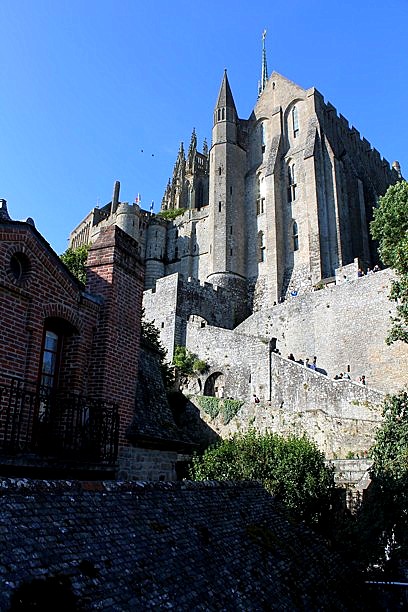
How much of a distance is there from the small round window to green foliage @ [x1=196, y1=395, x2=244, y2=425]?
20.1 m

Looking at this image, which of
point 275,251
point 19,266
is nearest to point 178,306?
point 275,251

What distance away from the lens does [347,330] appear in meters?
36.5

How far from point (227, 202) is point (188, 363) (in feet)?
82.4

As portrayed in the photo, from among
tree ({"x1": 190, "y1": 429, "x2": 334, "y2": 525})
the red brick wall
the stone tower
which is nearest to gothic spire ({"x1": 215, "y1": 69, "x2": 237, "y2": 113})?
the stone tower

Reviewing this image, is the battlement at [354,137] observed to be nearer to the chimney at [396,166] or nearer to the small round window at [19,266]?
the chimney at [396,166]

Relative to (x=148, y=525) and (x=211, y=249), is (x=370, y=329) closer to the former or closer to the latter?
(x=211, y=249)

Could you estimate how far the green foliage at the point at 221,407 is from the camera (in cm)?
2823

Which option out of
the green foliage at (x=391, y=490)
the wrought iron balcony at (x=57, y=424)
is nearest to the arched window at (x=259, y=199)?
the green foliage at (x=391, y=490)

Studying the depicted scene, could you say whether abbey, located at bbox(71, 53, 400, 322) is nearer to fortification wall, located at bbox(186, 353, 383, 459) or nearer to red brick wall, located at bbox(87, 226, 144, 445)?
fortification wall, located at bbox(186, 353, 383, 459)

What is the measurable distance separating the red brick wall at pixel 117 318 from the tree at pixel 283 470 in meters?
7.82

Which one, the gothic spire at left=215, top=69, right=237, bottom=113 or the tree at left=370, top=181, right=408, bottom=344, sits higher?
the gothic spire at left=215, top=69, right=237, bottom=113

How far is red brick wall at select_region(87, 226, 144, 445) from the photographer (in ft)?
35.4

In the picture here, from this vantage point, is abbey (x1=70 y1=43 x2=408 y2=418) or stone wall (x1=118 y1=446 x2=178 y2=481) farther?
abbey (x1=70 y1=43 x2=408 y2=418)

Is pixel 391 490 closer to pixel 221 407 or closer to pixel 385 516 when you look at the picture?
pixel 385 516
